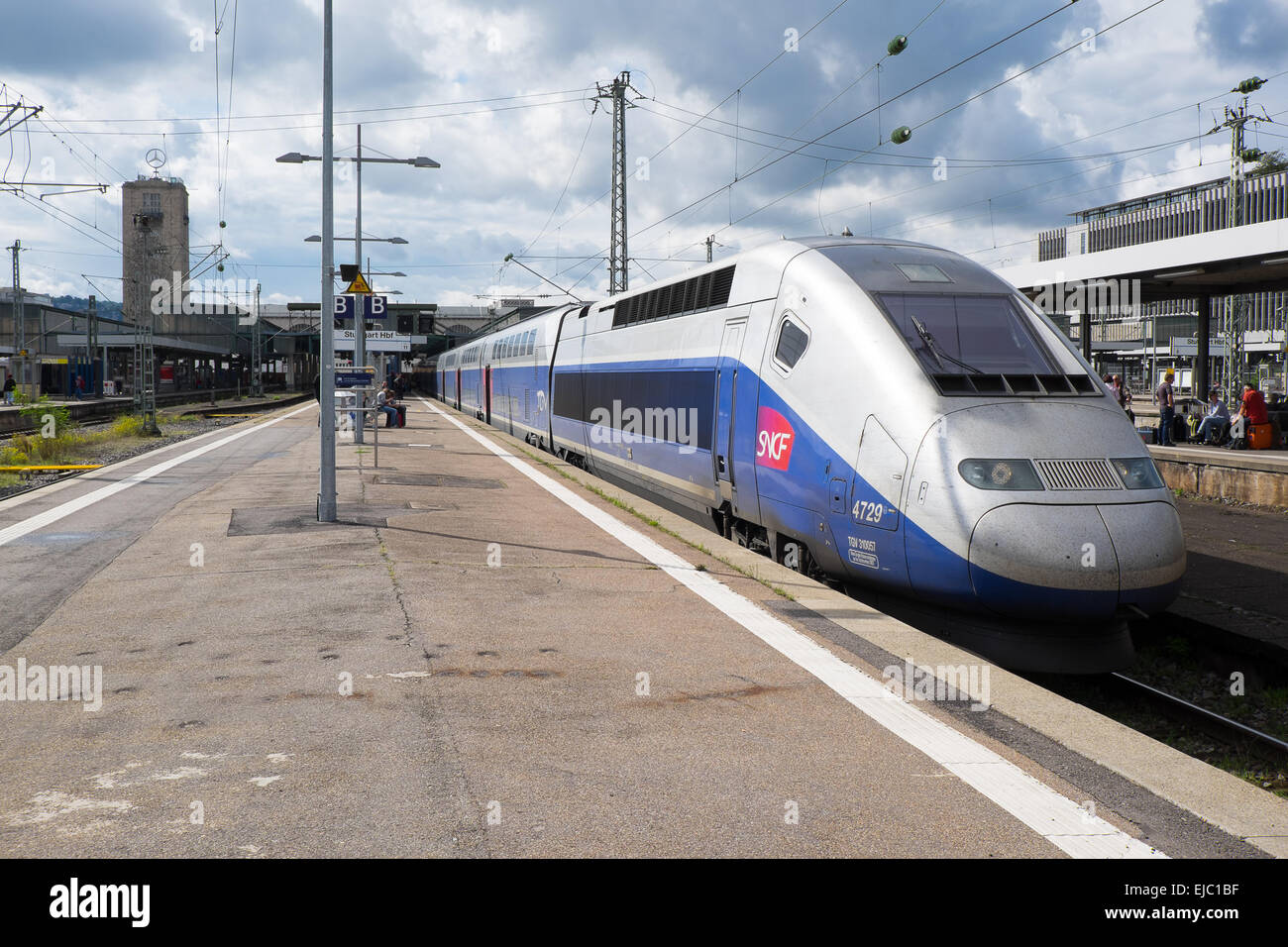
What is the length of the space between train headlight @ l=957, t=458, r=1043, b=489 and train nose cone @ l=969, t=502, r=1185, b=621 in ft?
0.60

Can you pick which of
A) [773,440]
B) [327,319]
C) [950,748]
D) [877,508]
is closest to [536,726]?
[950,748]

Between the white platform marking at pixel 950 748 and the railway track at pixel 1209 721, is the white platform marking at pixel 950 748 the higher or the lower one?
the higher one

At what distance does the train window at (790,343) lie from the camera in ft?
30.3

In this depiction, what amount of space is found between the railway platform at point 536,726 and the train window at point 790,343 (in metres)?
1.84

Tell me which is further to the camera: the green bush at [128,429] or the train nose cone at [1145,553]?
the green bush at [128,429]

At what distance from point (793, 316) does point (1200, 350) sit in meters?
18.0

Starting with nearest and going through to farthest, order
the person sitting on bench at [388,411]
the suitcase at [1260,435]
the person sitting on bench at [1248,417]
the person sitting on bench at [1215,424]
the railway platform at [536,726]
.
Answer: the railway platform at [536,726] → the person sitting on bench at [1248,417] → the suitcase at [1260,435] → the person sitting on bench at [1215,424] → the person sitting on bench at [388,411]

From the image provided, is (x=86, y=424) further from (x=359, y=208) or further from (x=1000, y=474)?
(x=1000, y=474)

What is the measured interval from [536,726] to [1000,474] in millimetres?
3647

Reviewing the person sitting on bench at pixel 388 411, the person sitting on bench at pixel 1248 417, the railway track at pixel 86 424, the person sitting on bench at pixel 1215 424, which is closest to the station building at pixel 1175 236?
the person sitting on bench at pixel 1215 424

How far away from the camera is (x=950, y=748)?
514 centimetres

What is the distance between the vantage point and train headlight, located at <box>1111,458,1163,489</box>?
728 cm

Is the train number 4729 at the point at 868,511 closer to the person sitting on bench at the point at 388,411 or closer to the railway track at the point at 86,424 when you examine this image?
the person sitting on bench at the point at 388,411
